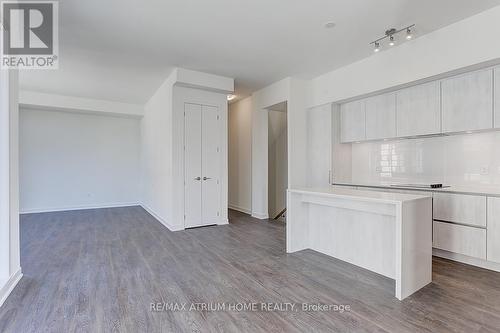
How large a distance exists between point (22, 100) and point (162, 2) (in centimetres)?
535

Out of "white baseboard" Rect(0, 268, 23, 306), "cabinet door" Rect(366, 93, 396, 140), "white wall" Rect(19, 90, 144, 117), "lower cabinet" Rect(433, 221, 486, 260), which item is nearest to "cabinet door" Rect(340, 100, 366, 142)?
"cabinet door" Rect(366, 93, 396, 140)

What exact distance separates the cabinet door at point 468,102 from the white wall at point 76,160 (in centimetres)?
760

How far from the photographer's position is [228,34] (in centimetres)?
349

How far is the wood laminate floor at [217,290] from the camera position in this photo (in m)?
2.04

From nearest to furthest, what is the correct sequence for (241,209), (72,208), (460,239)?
(460,239) → (241,209) → (72,208)

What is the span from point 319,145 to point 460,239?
8.62 feet

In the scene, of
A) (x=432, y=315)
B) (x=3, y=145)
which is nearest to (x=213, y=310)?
(x=432, y=315)

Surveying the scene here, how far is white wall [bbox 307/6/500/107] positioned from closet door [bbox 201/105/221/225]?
2299 mm

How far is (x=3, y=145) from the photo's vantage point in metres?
2.55

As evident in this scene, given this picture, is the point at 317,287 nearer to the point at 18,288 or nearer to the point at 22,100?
the point at 18,288

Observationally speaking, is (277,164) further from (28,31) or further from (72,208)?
(72,208)

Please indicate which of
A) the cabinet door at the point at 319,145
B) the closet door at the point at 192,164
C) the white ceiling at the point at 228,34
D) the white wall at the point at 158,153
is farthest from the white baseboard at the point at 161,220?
the white ceiling at the point at 228,34

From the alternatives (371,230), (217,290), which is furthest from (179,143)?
(371,230)

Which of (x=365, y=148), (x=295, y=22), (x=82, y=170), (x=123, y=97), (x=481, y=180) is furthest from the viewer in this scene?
(x=82, y=170)
